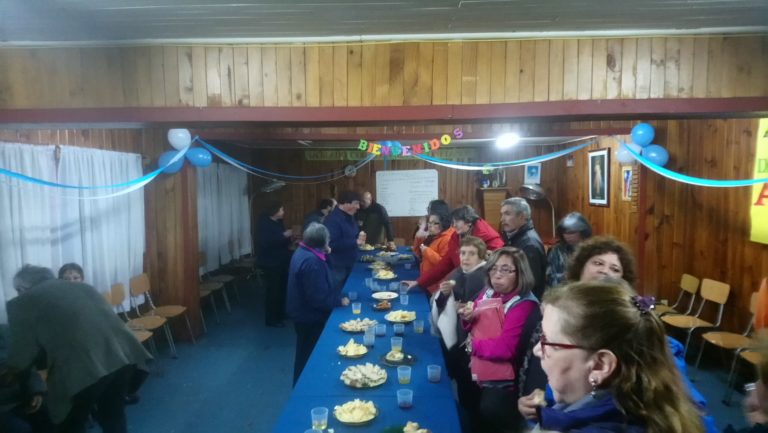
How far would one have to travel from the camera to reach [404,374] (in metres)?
2.30

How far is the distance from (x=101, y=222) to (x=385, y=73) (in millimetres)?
3489

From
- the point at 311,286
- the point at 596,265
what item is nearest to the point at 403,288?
the point at 311,286

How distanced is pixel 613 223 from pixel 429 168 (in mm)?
3989

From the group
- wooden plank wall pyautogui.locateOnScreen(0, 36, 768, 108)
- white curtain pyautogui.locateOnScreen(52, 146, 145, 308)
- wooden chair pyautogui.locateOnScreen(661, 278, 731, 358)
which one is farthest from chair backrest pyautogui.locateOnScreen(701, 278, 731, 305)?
white curtain pyautogui.locateOnScreen(52, 146, 145, 308)

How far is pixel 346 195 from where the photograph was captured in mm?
5160

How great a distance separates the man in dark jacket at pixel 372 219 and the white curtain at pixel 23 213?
4.54 m

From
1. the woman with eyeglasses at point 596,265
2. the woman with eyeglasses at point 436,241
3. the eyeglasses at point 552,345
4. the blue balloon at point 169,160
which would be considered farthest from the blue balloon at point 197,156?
the eyeglasses at point 552,345

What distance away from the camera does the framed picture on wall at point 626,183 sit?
19.4 feet

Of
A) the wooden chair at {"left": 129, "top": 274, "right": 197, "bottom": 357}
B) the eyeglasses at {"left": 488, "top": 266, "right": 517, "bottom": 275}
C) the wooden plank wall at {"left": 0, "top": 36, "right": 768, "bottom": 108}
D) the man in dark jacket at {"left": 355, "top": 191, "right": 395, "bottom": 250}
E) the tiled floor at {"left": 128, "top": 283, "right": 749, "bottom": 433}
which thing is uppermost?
the wooden plank wall at {"left": 0, "top": 36, "right": 768, "bottom": 108}

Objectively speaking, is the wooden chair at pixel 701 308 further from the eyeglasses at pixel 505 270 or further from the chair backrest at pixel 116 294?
the chair backrest at pixel 116 294

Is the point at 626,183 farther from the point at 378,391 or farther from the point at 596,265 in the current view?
the point at 378,391

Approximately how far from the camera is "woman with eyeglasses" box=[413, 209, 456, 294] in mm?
4117

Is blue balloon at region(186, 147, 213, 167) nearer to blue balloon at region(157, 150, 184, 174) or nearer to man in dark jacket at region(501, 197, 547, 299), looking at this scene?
blue balloon at region(157, 150, 184, 174)

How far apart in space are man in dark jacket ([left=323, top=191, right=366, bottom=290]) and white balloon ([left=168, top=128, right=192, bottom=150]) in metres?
1.79
